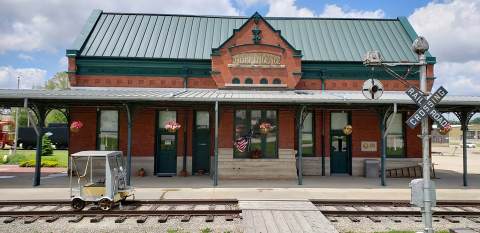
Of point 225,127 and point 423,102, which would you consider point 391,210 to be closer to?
point 423,102

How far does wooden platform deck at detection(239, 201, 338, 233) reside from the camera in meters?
7.93

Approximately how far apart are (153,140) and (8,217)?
9.18 m

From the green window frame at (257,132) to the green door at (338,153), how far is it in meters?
3.88

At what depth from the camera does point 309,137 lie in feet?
65.8

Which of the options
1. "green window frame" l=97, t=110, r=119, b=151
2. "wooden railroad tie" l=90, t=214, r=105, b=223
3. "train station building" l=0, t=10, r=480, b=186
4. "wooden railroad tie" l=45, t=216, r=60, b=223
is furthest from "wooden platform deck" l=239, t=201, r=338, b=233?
"green window frame" l=97, t=110, r=119, b=151

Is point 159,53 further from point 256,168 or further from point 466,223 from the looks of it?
point 466,223

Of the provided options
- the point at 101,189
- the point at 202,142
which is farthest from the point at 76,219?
the point at 202,142

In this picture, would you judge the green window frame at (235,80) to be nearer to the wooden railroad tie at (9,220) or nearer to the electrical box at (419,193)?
the wooden railroad tie at (9,220)

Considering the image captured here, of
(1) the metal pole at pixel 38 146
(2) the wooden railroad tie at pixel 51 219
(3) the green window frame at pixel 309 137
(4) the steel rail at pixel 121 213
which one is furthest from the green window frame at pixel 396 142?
(1) the metal pole at pixel 38 146

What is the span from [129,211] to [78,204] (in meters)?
1.78

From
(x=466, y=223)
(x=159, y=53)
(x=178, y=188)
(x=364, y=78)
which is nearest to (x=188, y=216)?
(x=178, y=188)

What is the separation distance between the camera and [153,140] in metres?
19.2

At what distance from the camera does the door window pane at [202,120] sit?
1953 centimetres

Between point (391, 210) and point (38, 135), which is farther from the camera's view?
point (38, 135)
